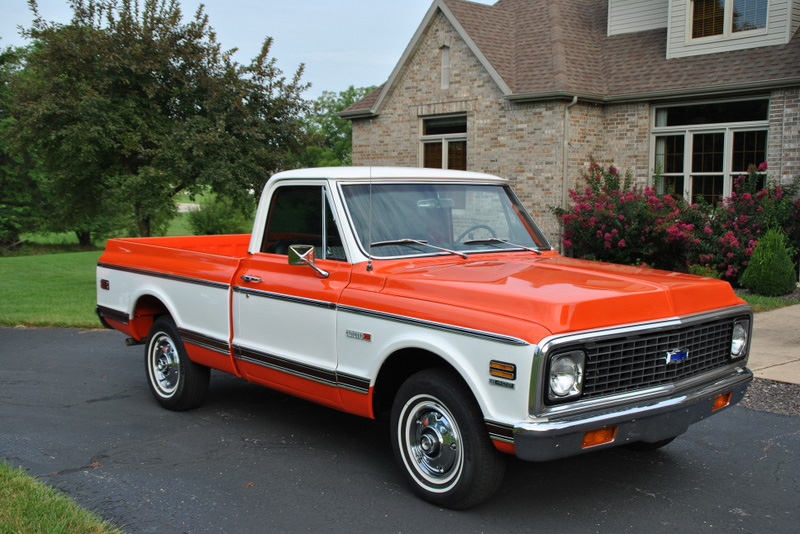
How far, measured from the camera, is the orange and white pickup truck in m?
3.94

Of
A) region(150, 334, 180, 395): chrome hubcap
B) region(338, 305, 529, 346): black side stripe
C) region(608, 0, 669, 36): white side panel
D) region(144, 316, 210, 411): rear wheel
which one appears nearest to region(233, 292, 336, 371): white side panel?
region(338, 305, 529, 346): black side stripe

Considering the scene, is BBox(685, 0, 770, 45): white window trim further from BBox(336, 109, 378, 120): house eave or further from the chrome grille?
the chrome grille

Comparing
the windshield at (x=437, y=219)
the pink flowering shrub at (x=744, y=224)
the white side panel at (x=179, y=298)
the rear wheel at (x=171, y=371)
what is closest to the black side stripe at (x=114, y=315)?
the white side panel at (x=179, y=298)

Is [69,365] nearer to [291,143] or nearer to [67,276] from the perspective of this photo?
[291,143]

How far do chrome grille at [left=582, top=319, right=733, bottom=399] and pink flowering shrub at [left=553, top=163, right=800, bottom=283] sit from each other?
852 cm

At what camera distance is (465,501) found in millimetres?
4254

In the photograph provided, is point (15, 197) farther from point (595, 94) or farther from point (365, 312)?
point (365, 312)

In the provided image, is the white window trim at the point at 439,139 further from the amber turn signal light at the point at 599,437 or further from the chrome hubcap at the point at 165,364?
the amber turn signal light at the point at 599,437

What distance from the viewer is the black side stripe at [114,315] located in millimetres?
6945

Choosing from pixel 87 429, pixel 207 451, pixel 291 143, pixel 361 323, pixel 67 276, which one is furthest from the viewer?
pixel 67 276

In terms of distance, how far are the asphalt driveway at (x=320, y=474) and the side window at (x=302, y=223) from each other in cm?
141

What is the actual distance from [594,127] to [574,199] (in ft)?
6.06

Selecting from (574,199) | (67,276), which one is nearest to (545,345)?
(574,199)

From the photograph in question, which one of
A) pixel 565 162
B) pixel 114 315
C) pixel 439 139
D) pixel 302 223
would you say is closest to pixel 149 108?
pixel 439 139
